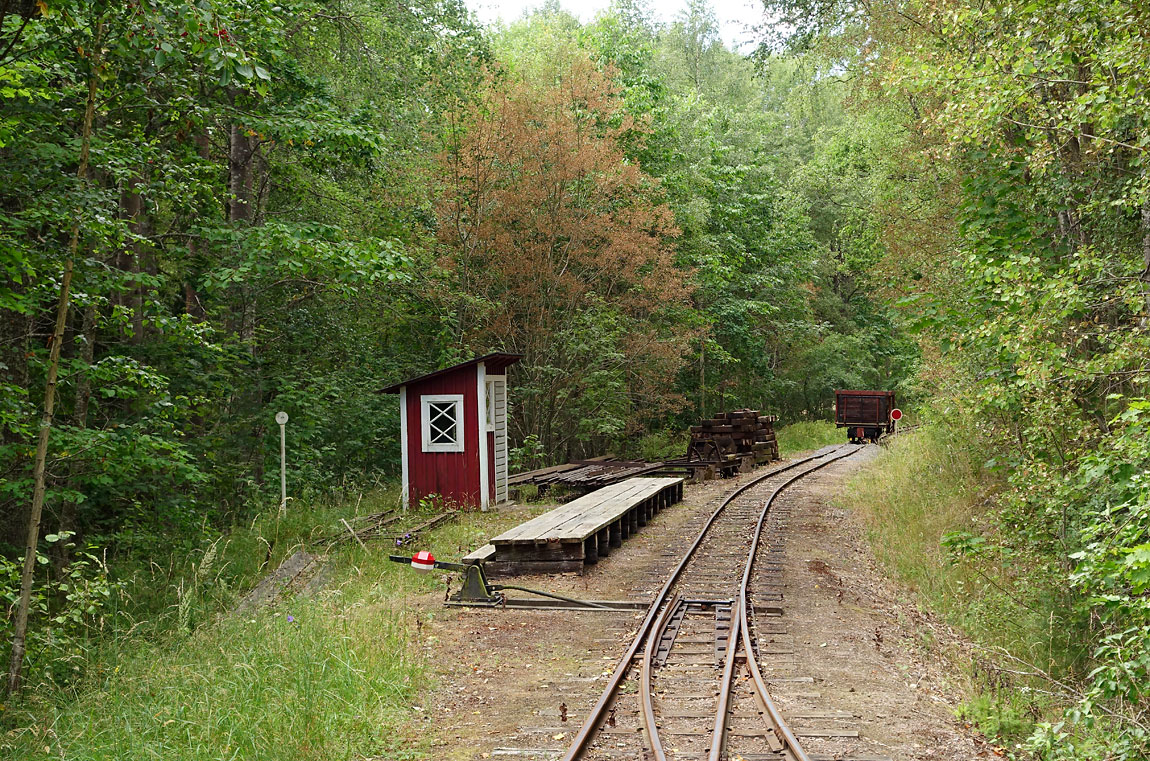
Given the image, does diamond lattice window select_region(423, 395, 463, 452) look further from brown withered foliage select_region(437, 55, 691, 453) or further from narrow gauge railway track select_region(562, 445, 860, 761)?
narrow gauge railway track select_region(562, 445, 860, 761)

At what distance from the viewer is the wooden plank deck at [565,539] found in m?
11.6

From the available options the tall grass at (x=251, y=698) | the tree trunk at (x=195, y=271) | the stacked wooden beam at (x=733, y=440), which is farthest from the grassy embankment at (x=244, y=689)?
the stacked wooden beam at (x=733, y=440)

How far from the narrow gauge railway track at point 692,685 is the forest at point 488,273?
69.7 inches

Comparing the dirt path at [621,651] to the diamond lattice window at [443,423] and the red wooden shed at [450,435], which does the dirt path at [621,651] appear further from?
the diamond lattice window at [443,423]

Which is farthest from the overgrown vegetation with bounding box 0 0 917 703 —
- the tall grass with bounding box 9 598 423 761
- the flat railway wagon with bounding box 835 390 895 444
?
the flat railway wagon with bounding box 835 390 895 444

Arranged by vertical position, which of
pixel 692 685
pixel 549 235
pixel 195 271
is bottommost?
pixel 692 685

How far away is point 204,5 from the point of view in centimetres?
527

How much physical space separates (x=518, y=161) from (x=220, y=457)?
993 cm

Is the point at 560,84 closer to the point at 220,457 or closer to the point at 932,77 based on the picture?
the point at 220,457

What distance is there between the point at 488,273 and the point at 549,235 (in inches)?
66.7

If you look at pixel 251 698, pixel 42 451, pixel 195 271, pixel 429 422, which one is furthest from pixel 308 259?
pixel 251 698

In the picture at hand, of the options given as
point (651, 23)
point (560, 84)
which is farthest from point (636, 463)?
point (651, 23)

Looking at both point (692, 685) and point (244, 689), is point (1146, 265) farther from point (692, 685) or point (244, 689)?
point (244, 689)

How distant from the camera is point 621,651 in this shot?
8336mm
